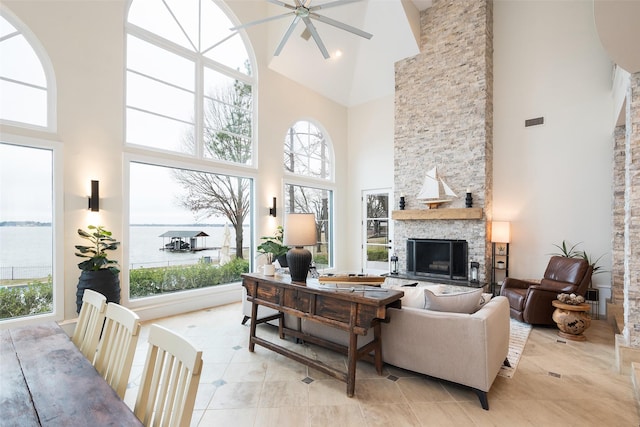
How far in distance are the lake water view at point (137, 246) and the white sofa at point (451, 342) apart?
340 cm

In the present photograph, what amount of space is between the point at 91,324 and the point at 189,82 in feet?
14.5

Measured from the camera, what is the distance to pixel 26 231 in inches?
140

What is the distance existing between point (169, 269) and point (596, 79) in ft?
24.4

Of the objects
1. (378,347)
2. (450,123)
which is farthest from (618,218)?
(378,347)

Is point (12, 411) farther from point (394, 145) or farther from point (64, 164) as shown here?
point (394, 145)

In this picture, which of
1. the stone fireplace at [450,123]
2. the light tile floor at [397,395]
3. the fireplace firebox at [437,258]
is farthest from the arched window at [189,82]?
the fireplace firebox at [437,258]

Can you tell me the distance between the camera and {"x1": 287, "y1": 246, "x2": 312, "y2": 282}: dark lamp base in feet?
9.96

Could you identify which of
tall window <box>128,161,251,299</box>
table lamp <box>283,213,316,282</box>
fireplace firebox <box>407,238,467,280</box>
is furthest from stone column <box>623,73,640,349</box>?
tall window <box>128,161,251,299</box>

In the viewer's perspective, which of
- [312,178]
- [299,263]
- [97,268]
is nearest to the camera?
[299,263]

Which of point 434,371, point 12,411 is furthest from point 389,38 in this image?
point 12,411

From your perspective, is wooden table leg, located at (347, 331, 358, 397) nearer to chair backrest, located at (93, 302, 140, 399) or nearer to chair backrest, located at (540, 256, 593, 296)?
chair backrest, located at (93, 302, 140, 399)

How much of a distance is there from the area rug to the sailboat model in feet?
7.83

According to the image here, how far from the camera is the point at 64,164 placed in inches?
147

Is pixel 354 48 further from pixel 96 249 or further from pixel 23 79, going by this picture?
pixel 96 249
